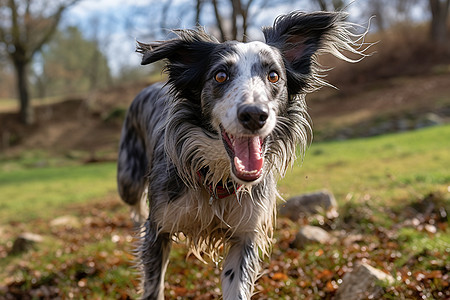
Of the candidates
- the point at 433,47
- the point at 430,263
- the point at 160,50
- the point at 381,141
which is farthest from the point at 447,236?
the point at 433,47

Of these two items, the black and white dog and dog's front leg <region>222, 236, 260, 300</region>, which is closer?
the black and white dog

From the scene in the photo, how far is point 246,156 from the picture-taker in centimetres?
295

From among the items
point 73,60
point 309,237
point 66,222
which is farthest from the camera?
point 73,60

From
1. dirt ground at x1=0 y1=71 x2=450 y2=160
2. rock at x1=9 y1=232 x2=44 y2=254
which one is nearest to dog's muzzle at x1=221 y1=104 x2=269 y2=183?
rock at x1=9 y1=232 x2=44 y2=254

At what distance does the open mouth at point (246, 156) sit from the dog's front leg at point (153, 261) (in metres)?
1.16

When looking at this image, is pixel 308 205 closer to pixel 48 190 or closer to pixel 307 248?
pixel 307 248

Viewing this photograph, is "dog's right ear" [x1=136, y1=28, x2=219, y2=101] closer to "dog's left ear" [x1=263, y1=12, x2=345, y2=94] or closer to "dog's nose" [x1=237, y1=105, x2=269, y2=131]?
"dog's left ear" [x1=263, y1=12, x2=345, y2=94]

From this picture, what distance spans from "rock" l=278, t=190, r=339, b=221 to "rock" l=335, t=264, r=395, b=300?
2.52 m

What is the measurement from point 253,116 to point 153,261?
5.70 feet

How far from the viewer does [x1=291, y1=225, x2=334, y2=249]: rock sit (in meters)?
5.43

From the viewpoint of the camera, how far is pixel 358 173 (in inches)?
378

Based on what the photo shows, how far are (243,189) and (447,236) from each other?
2.92 meters

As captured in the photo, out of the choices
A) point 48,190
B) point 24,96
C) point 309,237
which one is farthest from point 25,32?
point 309,237

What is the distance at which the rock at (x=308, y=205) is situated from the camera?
6.65m
